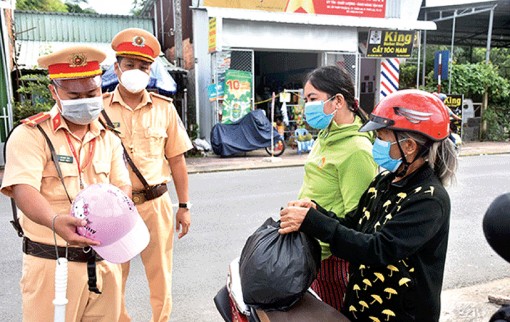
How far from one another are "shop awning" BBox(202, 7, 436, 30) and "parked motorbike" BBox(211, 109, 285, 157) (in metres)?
2.85

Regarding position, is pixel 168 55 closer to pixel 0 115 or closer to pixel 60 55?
pixel 0 115

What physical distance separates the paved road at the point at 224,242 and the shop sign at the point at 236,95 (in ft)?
12.7

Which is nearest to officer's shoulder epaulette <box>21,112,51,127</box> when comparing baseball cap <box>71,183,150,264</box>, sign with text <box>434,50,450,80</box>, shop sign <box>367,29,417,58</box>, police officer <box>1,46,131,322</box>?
police officer <box>1,46,131,322</box>

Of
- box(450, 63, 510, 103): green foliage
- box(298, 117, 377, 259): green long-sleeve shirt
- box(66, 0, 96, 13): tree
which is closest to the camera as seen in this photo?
box(298, 117, 377, 259): green long-sleeve shirt

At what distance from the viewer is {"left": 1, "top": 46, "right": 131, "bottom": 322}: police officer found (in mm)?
1918

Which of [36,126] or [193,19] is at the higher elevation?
[193,19]

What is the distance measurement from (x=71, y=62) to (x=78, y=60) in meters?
0.03

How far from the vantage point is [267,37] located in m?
Answer: 13.8

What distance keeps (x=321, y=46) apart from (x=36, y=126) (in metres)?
13.4

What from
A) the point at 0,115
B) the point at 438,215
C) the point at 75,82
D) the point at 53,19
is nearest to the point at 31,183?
the point at 75,82

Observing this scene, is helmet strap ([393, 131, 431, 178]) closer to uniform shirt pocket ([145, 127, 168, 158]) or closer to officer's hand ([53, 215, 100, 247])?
officer's hand ([53, 215, 100, 247])

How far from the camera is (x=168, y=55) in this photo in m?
17.7

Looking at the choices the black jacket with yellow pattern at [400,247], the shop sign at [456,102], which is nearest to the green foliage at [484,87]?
the shop sign at [456,102]

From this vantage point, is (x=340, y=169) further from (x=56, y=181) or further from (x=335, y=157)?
(x=56, y=181)
